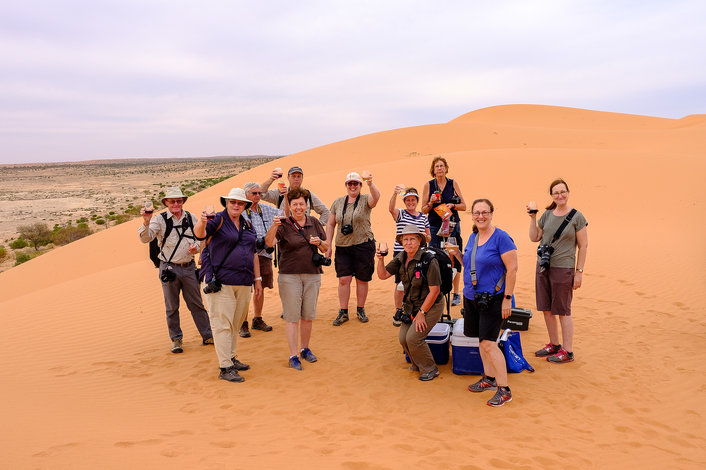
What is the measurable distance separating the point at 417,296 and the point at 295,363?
1716 mm

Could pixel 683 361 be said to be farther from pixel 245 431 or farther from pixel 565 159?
pixel 565 159

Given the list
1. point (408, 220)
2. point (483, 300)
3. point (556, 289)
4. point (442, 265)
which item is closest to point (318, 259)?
point (442, 265)

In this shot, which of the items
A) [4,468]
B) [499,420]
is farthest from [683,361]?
[4,468]

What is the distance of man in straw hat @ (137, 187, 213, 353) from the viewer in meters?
5.96

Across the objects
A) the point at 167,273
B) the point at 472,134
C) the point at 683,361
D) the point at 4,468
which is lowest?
the point at 683,361

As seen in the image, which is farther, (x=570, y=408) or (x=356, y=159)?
(x=356, y=159)

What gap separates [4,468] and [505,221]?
582 inches

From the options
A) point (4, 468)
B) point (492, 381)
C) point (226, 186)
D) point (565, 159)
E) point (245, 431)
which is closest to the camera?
point (4, 468)

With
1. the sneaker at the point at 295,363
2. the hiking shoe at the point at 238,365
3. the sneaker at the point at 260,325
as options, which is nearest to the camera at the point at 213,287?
the hiking shoe at the point at 238,365

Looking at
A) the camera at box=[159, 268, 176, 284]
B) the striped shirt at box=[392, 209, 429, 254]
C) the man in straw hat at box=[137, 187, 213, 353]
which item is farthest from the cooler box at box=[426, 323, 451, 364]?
the camera at box=[159, 268, 176, 284]

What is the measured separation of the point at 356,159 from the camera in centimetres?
3441

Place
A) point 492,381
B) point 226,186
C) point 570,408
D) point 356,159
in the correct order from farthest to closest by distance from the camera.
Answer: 1. point 356,159
2. point 226,186
3. point 492,381
4. point 570,408

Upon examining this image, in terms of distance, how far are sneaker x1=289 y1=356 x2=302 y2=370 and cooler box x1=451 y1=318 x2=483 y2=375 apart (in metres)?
1.83

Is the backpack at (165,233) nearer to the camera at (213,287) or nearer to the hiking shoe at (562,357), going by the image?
the camera at (213,287)
